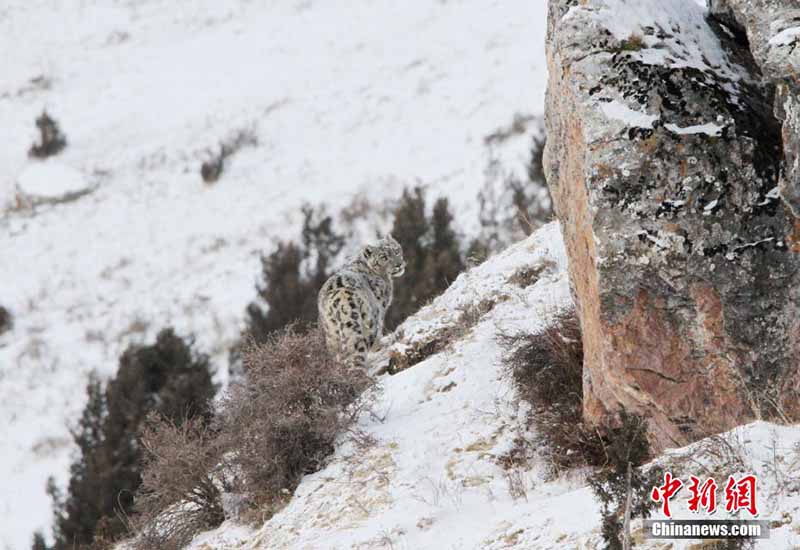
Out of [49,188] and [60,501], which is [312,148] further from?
[60,501]

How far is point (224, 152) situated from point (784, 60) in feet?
88.2

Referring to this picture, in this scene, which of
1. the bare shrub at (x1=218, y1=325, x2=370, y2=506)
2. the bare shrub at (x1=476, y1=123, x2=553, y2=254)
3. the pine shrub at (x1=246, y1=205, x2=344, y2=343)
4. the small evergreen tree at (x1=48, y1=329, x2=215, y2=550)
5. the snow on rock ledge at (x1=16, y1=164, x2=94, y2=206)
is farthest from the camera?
the snow on rock ledge at (x1=16, y1=164, x2=94, y2=206)

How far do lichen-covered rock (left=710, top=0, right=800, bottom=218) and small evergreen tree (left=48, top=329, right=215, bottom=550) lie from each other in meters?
9.86

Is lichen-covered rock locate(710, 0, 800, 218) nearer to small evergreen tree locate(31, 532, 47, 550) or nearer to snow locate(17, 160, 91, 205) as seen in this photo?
small evergreen tree locate(31, 532, 47, 550)

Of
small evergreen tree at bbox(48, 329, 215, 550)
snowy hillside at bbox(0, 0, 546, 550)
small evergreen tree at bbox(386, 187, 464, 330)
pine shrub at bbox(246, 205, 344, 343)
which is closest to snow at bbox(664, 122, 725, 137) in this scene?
small evergreen tree at bbox(48, 329, 215, 550)

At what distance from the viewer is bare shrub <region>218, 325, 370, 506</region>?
799 centimetres

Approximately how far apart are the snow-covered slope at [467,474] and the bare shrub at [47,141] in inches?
990

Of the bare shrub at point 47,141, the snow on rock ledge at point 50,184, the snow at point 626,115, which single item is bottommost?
the snow at point 626,115

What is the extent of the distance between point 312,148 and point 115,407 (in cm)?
1587

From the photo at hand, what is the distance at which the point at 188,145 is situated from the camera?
1261 inches

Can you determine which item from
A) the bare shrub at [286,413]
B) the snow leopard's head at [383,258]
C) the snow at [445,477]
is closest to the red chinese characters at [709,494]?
the snow at [445,477]

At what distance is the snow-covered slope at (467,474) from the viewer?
523 centimetres

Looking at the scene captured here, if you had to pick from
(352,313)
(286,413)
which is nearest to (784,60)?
(286,413)

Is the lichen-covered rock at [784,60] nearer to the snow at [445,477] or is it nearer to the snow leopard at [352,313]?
the snow at [445,477]
